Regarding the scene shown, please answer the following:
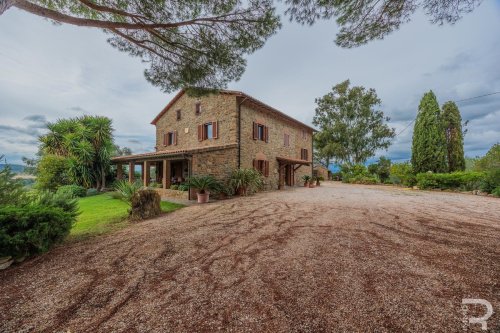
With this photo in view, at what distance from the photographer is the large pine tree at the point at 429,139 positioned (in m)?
16.9

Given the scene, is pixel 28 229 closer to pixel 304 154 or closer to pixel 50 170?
pixel 50 170

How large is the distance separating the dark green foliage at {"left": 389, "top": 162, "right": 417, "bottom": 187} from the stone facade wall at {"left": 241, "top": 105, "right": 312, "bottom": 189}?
815 centimetres

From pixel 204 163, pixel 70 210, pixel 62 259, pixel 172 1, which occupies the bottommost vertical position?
pixel 62 259

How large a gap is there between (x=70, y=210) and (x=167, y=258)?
3.12 metres

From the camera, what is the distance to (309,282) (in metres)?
2.53

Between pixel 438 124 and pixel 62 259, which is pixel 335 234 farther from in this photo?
pixel 438 124

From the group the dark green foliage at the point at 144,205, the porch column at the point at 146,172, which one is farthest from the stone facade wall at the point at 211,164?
the porch column at the point at 146,172

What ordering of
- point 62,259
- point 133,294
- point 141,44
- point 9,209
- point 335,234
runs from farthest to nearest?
point 141,44 → point 335,234 → point 62,259 → point 9,209 → point 133,294

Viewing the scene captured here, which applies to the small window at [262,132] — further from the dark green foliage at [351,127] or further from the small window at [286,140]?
the dark green foliage at [351,127]

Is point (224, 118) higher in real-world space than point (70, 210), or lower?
higher

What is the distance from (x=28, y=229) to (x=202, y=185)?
20.2 ft

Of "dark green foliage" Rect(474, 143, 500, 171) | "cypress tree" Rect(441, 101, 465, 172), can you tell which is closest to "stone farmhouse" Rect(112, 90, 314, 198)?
"dark green foliage" Rect(474, 143, 500, 171)

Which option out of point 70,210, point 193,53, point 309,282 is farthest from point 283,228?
point 193,53

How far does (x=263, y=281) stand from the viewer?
258 cm
